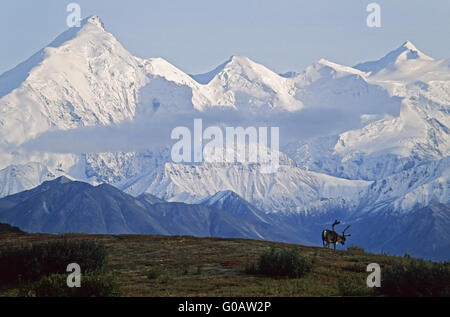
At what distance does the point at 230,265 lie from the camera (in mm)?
47375

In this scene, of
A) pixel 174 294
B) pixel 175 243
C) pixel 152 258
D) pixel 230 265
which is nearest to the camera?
pixel 174 294

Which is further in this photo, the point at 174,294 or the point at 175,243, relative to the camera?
the point at 175,243

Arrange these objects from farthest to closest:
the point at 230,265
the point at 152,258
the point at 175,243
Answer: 1. the point at 175,243
2. the point at 152,258
3. the point at 230,265

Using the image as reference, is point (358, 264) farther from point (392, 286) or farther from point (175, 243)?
point (175, 243)
